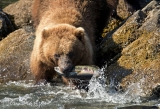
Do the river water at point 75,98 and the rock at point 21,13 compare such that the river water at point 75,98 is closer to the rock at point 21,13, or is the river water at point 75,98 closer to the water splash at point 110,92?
the water splash at point 110,92

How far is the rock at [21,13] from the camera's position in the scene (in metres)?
12.0

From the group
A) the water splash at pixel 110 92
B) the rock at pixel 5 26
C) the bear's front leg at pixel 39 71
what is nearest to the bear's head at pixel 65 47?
the bear's front leg at pixel 39 71

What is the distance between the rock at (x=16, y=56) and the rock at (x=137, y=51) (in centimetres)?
173

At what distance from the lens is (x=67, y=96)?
26.1 feet

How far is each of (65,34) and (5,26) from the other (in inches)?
132

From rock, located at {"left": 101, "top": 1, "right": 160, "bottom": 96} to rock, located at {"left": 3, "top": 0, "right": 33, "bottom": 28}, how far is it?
334cm

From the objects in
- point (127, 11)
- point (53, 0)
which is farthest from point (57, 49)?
point (127, 11)

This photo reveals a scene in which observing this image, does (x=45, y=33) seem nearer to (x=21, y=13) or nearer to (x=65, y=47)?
(x=65, y=47)

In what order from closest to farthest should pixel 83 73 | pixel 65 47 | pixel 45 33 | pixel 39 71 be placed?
1. pixel 83 73
2. pixel 65 47
3. pixel 45 33
4. pixel 39 71

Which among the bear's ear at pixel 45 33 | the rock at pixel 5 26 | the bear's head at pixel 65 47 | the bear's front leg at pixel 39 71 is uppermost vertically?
the rock at pixel 5 26

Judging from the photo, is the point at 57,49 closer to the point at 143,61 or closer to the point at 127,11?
the point at 143,61

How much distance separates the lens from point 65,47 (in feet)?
26.1

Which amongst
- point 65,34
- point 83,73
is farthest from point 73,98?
point 65,34

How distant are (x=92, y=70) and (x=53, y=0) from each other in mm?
2753
